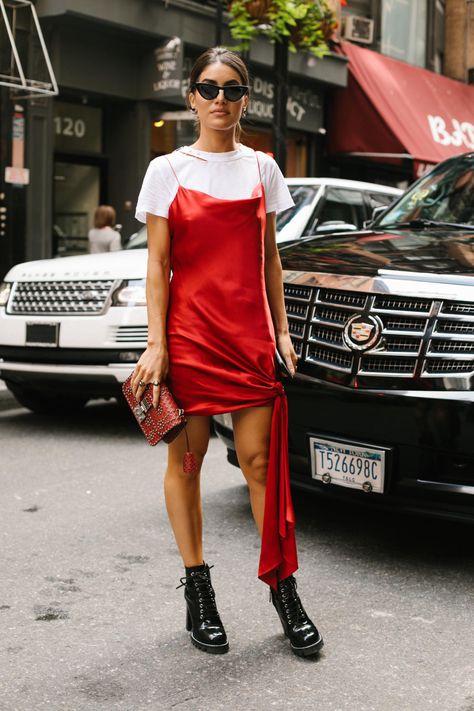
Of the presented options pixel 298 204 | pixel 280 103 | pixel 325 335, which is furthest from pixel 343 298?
pixel 280 103

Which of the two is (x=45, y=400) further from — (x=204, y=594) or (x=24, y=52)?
(x=24, y=52)

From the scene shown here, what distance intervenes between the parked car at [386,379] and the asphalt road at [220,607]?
40 centimetres

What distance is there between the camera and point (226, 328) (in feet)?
11.4

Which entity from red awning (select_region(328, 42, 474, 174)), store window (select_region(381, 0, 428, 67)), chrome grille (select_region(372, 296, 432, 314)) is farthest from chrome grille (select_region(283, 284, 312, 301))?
store window (select_region(381, 0, 428, 67))

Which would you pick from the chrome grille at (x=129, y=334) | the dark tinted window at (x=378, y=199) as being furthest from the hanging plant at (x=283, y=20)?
the chrome grille at (x=129, y=334)

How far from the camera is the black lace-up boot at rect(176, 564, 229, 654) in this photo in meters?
3.47

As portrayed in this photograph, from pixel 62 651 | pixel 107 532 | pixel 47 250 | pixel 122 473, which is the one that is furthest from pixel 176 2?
pixel 62 651

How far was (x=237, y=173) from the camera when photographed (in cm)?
347

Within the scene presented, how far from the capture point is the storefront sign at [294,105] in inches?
658

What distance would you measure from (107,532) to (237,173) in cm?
214

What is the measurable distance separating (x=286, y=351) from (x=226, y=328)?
0.28 meters

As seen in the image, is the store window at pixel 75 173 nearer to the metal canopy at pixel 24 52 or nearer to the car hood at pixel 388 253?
the metal canopy at pixel 24 52

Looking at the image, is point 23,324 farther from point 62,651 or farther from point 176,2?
point 176,2

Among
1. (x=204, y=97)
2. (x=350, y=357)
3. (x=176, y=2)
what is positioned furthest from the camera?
(x=176, y=2)
